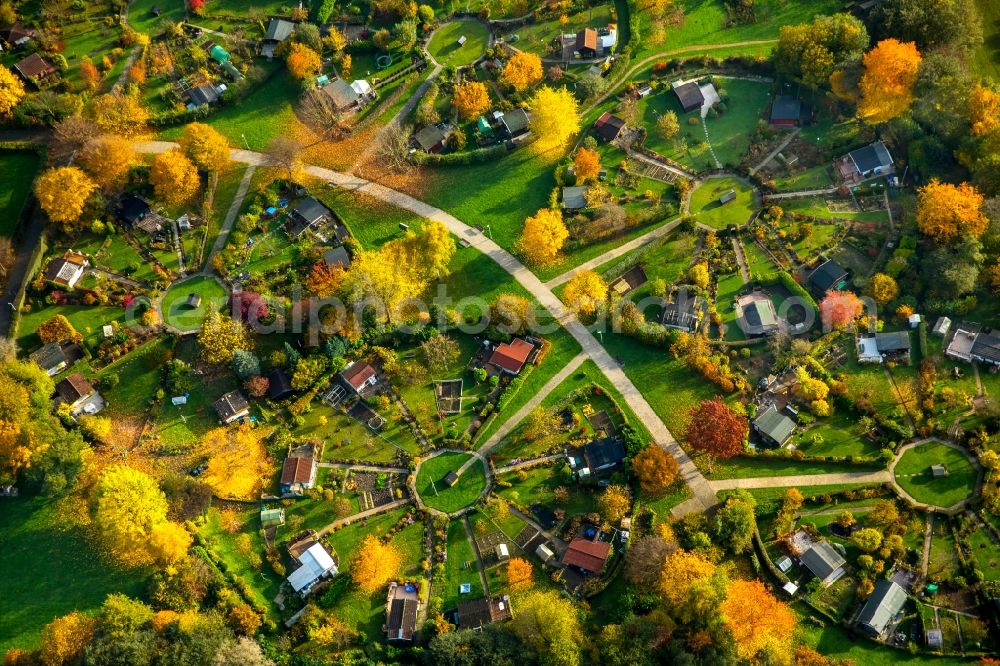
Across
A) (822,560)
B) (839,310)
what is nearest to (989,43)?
(839,310)

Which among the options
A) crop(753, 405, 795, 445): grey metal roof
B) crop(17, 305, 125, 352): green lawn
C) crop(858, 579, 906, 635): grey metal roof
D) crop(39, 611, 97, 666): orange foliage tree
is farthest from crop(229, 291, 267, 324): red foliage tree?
crop(858, 579, 906, 635): grey metal roof

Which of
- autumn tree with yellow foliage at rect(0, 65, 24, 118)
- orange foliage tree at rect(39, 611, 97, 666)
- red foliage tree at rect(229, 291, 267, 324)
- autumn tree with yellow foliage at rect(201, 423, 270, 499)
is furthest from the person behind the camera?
autumn tree with yellow foliage at rect(0, 65, 24, 118)

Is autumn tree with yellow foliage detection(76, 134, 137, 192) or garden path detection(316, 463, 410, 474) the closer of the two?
garden path detection(316, 463, 410, 474)

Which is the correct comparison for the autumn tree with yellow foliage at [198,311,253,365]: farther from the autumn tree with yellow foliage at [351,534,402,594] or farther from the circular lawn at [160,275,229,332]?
the autumn tree with yellow foliage at [351,534,402,594]

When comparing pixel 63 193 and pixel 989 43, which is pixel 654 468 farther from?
pixel 63 193

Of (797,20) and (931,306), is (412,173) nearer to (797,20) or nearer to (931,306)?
(797,20)

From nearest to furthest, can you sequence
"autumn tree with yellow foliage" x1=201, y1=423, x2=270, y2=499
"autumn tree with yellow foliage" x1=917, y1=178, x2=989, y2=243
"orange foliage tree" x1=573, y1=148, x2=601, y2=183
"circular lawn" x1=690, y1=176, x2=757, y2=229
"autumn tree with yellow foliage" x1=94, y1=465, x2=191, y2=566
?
"autumn tree with yellow foliage" x1=94, y1=465, x2=191, y2=566 < "autumn tree with yellow foliage" x1=201, y1=423, x2=270, y2=499 < "autumn tree with yellow foliage" x1=917, y1=178, x2=989, y2=243 < "circular lawn" x1=690, y1=176, x2=757, y2=229 < "orange foliage tree" x1=573, y1=148, x2=601, y2=183
